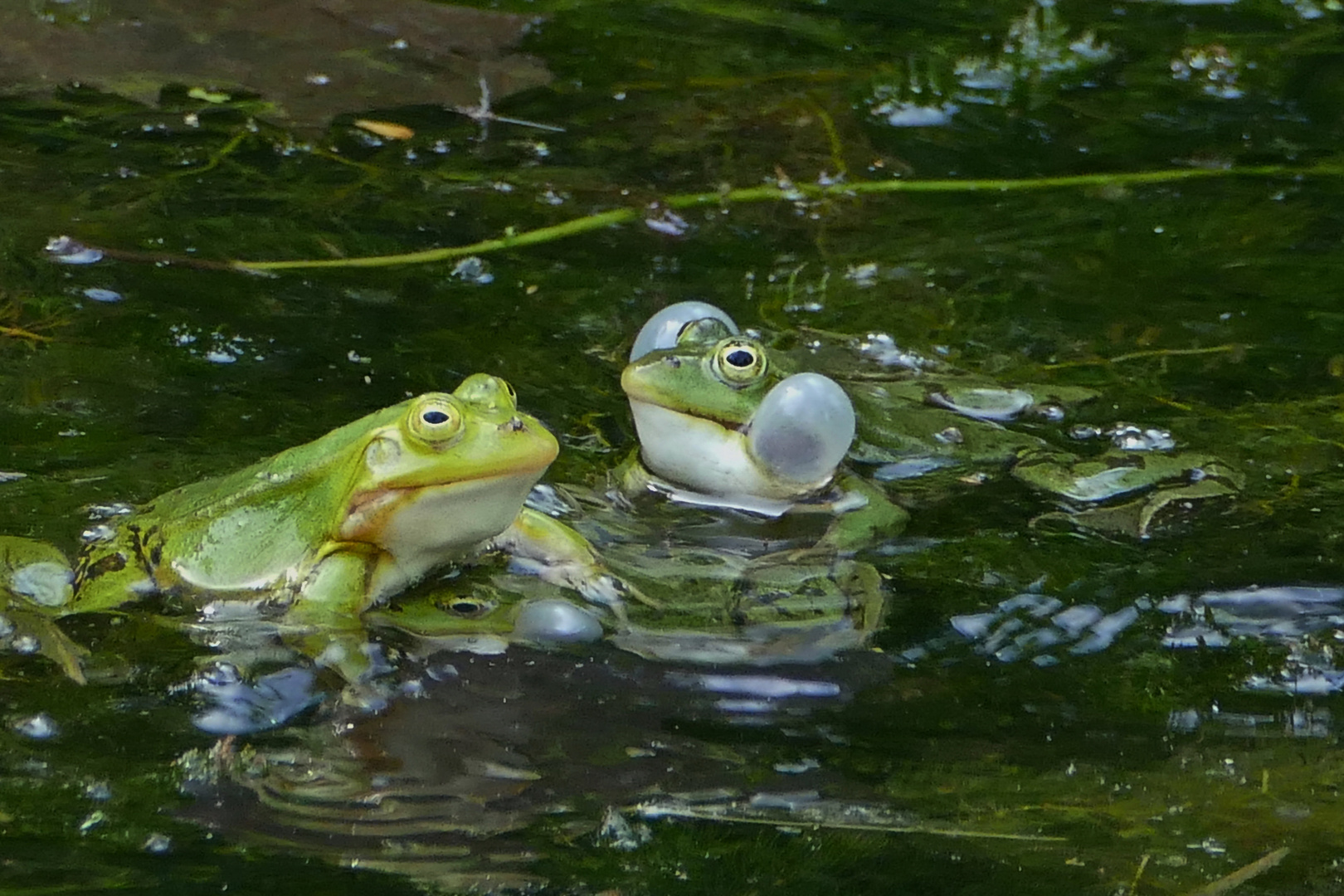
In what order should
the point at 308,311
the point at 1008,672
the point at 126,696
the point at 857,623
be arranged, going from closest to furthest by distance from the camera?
the point at 126,696 < the point at 1008,672 < the point at 857,623 < the point at 308,311

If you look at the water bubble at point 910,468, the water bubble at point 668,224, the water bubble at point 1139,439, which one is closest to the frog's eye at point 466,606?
the water bubble at point 910,468

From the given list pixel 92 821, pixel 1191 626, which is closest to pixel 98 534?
pixel 92 821

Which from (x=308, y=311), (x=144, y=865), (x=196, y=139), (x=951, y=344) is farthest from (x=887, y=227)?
(x=144, y=865)

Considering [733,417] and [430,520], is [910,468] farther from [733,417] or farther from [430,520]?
[430,520]

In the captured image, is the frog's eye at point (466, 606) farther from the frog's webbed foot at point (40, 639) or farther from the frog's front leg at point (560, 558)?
the frog's webbed foot at point (40, 639)

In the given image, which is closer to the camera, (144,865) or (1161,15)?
(144,865)

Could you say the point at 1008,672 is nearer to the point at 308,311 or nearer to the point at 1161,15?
the point at 308,311
